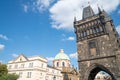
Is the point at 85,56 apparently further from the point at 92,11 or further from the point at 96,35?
the point at 92,11

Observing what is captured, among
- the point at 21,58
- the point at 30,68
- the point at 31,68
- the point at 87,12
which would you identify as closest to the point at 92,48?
the point at 87,12

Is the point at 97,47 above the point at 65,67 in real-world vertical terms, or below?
above

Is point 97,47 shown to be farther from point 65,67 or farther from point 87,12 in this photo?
point 65,67

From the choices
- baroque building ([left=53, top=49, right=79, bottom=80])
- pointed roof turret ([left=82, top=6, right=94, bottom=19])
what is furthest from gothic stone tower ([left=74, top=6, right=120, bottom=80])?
baroque building ([left=53, top=49, right=79, bottom=80])

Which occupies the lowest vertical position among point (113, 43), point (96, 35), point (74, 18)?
point (113, 43)

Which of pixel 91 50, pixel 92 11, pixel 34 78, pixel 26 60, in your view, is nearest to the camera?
pixel 91 50

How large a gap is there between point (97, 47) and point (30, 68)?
25258mm

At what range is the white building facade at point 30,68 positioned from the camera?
135ft

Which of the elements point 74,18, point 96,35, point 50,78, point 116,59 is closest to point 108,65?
point 116,59

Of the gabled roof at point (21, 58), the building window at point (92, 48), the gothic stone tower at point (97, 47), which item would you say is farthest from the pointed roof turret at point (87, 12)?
the gabled roof at point (21, 58)

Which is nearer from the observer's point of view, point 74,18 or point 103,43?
point 103,43

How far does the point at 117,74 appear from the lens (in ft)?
75.9

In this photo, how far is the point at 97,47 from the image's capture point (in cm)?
2712

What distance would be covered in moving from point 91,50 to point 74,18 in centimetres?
1067
